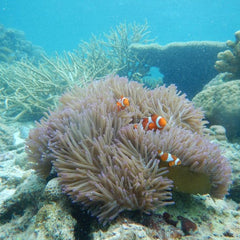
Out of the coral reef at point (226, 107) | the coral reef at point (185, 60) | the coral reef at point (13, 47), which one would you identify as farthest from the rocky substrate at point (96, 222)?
the coral reef at point (13, 47)

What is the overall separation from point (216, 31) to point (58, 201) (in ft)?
303

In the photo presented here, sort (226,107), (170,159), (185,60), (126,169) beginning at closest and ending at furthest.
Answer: (126,169) → (170,159) → (226,107) → (185,60)

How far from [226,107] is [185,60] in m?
4.21

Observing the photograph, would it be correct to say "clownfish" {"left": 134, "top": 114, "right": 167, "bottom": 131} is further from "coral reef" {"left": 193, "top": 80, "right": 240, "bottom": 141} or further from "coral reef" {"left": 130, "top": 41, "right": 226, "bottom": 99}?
"coral reef" {"left": 130, "top": 41, "right": 226, "bottom": 99}

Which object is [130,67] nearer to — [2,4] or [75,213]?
[75,213]

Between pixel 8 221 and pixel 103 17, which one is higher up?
pixel 103 17

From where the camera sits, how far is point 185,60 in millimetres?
7941

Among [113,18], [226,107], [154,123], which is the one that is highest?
[113,18]

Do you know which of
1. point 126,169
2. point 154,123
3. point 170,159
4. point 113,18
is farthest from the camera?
point 113,18

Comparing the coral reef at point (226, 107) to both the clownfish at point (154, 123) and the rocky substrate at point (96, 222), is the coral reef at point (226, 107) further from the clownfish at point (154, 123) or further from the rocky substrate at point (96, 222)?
the clownfish at point (154, 123)

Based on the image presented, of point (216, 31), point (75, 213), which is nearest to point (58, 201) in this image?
point (75, 213)

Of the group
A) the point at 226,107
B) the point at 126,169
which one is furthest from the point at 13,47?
the point at 126,169

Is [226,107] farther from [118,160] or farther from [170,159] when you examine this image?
[118,160]

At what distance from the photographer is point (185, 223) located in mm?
1865
